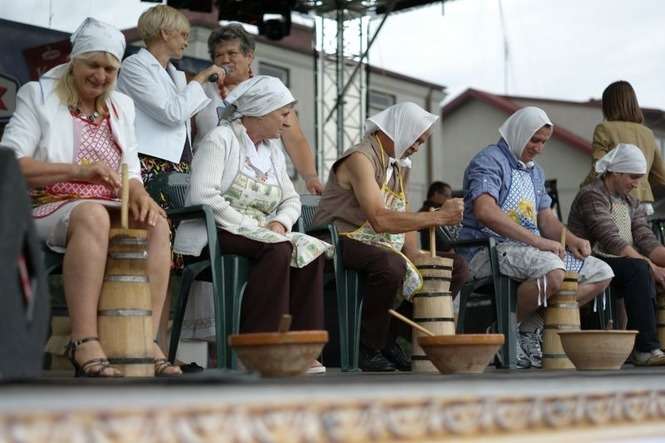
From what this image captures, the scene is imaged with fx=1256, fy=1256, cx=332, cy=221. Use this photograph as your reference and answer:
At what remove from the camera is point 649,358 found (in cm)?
597

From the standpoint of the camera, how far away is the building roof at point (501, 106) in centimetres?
3073

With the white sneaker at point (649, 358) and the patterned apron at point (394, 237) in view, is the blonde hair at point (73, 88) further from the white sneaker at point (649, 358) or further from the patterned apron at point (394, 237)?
the white sneaker at point (649, 358)

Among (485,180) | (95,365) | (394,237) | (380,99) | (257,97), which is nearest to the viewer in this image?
(95,365)

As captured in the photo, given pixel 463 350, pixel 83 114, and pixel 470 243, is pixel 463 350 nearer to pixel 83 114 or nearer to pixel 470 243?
pixel 83 114

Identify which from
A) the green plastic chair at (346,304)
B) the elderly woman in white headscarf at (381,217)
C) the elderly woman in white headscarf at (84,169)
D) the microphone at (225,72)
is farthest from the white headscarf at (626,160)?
the elderly woman in white headscarf at (84,169)

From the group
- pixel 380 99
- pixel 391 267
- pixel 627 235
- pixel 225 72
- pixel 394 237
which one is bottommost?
pixel 391 267

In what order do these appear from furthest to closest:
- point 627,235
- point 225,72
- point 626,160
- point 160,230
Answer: point 627,235 < point 626,160 < point 225,72 < point 160,230

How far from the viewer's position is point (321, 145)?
572 inches

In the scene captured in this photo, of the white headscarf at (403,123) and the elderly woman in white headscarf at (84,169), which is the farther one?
the white headscarf at (403,123)

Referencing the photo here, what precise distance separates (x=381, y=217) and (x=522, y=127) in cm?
118

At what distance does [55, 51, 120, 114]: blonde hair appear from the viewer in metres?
4.04

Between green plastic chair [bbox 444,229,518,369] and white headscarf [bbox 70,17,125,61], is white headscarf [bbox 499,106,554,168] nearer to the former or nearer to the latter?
green plastic chair [bbox 444,229,518,369]

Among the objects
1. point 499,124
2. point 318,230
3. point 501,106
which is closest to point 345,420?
point 318,230

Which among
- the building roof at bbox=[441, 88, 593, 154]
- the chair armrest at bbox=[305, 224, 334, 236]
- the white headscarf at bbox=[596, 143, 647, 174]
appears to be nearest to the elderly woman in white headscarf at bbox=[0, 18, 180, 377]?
the chair armrest at bbox=[305, 224, 334, 236]
